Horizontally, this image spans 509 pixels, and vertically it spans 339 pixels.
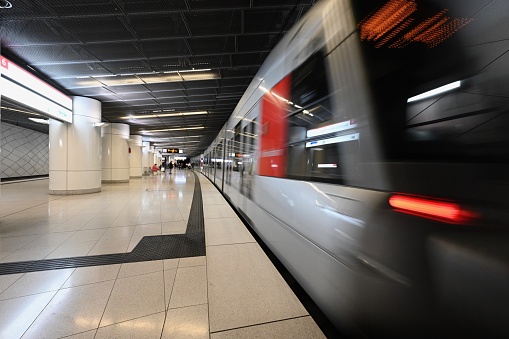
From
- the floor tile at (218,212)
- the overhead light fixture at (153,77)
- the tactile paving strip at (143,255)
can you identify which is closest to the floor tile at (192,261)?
the tactile paving strip at (143,255)

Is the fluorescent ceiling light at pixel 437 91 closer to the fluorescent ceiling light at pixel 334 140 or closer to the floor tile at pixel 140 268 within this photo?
the fluorescent ceiling light at pixel 334 140

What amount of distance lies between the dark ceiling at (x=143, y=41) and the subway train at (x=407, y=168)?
3.49 m

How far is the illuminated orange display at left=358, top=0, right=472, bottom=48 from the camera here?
105 cm

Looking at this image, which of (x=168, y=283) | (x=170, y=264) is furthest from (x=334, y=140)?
(x=170, y=264)

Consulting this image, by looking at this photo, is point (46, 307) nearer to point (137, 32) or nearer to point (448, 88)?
point (448, 88)

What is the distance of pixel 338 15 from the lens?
5.96 feet

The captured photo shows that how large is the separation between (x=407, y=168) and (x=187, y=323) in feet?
6.45

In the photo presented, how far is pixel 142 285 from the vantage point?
2.46 m

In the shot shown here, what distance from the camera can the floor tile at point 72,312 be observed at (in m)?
1.78

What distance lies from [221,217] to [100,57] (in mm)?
5602

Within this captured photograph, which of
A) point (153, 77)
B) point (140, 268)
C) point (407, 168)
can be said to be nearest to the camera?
point (407, 168)

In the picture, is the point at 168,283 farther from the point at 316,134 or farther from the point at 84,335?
the point at 316,134

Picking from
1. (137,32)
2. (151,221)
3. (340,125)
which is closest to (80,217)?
(151,221)

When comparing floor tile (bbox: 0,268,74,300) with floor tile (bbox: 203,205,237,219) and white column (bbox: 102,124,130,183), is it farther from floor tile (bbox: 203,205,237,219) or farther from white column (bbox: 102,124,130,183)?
white column (bbox: 102,124,130,183)
